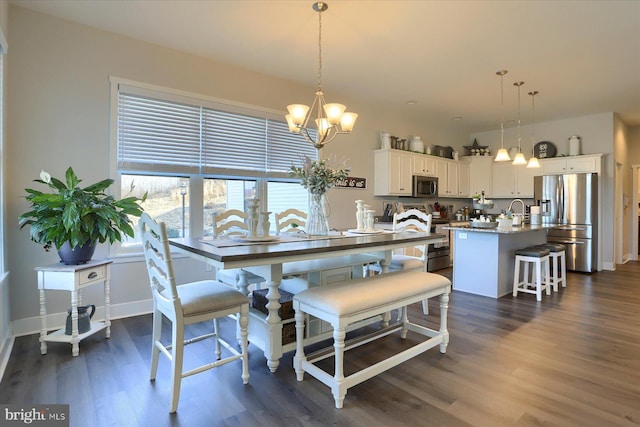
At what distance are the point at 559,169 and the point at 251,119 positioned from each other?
225 inches

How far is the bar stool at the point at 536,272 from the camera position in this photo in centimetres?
404

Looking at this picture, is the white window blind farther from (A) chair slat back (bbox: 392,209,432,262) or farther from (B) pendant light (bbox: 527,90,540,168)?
(B) pendant light (bbox: 527,90,540,168)

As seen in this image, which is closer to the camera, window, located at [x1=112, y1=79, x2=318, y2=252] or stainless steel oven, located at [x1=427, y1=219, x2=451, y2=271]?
window, located at [x1=112, y1=79, x2=318, y2=252]

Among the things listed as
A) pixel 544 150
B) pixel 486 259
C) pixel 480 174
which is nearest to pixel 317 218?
pixel 486 259

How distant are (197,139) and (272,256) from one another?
243 centimetres

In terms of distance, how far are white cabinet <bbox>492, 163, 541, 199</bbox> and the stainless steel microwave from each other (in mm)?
1718

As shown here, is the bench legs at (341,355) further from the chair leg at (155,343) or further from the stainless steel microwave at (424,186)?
the stainless steel microwave at (424,186)

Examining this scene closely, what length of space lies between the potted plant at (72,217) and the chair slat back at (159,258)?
815 mm

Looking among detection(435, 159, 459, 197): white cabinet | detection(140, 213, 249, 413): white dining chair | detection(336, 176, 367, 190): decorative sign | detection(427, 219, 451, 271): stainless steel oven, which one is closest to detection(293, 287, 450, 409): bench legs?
detection(140, 213, 249, 413): white dining chair

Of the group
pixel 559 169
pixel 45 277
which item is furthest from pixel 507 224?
pixel 45 277

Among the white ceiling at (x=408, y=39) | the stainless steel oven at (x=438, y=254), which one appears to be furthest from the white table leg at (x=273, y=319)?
the stainless steel oven at (x=438, y=254)

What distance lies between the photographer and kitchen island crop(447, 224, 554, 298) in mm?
4094

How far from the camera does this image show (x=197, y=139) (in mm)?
3732

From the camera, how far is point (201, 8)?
279 centimetres
